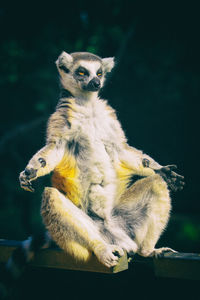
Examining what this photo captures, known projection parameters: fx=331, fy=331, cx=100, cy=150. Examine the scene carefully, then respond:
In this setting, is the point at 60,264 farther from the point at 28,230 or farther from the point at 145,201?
the point at 28,230

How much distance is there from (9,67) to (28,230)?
268cm

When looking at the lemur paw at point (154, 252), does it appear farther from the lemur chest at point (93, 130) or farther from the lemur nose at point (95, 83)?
the lemur nose at point (95, 83)

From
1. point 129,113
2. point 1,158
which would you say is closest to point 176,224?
point 129,113

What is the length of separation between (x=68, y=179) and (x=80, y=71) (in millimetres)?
741

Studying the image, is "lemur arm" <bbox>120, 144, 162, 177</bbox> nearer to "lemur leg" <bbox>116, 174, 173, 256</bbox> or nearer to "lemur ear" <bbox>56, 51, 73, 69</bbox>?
"lemur leg" <bbox>116, 174, 173, 256</bbox>

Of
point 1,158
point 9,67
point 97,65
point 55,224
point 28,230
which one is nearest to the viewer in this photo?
point 55,224

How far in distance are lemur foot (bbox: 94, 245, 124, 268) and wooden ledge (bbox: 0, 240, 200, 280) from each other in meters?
0.04

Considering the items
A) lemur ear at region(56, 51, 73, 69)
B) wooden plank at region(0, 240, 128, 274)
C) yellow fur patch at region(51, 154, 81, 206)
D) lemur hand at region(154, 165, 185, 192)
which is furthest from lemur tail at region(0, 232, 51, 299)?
lemur ear at region(56, 51, 73, 69)

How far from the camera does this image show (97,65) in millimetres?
2260

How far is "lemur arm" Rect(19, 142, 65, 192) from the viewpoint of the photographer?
1793 millimetres

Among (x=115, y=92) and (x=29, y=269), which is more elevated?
(x=115, y=92)

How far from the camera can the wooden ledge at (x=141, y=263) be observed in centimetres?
187

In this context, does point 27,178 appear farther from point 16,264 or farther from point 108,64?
point 108,64

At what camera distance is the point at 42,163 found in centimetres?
190
